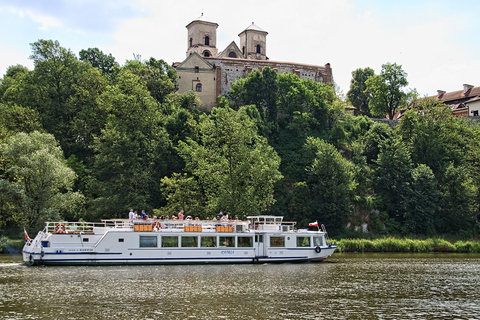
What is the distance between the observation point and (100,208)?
49.5 m

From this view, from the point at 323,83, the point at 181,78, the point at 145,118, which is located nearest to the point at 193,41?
the point at 181,78

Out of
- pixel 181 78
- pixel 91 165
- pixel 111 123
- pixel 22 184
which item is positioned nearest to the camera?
pixel 22 184

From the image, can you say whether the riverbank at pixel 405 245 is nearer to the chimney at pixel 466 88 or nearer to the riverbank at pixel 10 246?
the riverbank at pixel 10 246

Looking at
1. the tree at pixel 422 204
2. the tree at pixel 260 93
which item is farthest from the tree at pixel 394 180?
the tree at pixel 260 93

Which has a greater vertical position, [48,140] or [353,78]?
[353,78]

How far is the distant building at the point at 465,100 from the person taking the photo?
8712 centimetres

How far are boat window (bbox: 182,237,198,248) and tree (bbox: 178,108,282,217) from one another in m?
10.3

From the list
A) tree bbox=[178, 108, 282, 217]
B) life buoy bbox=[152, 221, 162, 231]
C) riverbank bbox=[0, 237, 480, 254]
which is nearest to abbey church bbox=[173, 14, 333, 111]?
tree bbox=[178, 108, 282, 217]

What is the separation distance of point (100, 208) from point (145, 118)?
11.1m

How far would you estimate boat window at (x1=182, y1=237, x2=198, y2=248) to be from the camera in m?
35.4

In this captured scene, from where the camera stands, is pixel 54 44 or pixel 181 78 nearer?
pixel 54 44

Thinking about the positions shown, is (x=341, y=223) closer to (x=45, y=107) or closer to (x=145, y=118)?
(x=145, y=118)

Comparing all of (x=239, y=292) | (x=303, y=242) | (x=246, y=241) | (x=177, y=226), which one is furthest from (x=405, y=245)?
(x=239, y=292)

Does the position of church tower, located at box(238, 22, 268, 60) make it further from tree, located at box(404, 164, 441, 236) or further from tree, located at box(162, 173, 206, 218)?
tree, located at box(162, 173, 206, 218)
